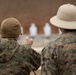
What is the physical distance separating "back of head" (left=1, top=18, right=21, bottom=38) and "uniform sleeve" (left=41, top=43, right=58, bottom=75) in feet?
1.09

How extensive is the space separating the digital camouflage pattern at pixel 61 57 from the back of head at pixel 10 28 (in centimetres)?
33

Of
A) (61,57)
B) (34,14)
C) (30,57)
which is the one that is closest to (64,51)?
(61,57)

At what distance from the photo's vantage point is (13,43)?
2.04 metres

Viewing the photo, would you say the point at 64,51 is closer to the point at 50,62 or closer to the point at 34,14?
the point at 50,62

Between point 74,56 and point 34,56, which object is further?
point 34,56

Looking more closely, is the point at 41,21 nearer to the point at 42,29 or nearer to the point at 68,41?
the point at 42,29

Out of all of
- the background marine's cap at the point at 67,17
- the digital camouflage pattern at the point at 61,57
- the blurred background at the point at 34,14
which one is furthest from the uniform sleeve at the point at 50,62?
the blurred background at the point at 34,14

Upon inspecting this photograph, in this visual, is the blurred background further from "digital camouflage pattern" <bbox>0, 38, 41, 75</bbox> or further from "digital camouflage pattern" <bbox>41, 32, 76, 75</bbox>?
"digital camouflage pattern" <bbox>41, 32, 76, 75</bbox>

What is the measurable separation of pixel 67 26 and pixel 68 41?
3.6 inches

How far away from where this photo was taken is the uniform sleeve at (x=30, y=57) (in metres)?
2.05

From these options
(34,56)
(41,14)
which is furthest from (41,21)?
(34,56)

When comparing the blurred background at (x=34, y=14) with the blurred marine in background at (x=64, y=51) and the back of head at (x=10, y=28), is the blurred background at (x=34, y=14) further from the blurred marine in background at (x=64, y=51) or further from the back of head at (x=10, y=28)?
the blurred marine in background at (x=64, y=51)

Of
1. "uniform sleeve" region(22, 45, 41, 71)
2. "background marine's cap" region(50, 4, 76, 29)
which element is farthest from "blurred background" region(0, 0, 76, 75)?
"background marine's cap" region(50, 4, 76, 29)

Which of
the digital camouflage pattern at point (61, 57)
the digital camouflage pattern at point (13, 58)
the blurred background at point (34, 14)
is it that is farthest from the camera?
the blurred background at point (34, 14)
